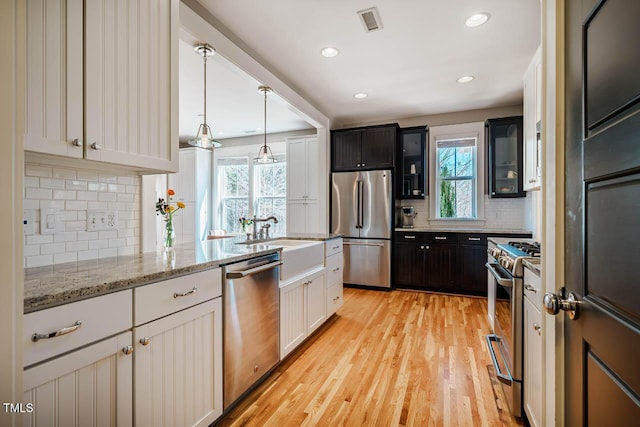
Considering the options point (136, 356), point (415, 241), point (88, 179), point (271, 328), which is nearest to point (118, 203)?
point (88, 179)

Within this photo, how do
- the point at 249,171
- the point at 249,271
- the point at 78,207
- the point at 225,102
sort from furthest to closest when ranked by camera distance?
the point at 249,171, the point at 225,102, the point at 249,271, the point at 78,207

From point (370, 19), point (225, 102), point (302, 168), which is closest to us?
point (370, 19)

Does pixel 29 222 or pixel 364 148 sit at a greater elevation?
pixel 364 148

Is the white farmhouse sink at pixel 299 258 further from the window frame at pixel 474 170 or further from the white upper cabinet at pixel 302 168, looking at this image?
the window frame at pixel 474 170

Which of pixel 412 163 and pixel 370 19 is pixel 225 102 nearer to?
pixel 370 19

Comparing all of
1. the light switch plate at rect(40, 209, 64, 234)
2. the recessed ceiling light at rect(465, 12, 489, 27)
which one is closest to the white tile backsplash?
the light switch plate at rect(40, 209, 64, 234)


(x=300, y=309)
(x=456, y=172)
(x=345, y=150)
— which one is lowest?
(x=300, y=309)

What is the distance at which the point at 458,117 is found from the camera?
4.77 m

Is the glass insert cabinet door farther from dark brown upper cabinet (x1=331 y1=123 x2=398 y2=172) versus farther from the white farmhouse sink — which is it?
the white farmhouse sink

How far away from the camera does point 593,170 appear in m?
0.73

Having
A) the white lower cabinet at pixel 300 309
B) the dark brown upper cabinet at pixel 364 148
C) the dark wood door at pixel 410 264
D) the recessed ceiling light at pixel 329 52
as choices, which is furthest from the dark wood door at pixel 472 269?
the recessed ceiling light at pixel 329 52

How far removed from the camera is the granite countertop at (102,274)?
0.95 m

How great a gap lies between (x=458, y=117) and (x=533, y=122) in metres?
2.23

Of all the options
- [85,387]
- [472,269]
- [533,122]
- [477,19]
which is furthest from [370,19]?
[472,269]
